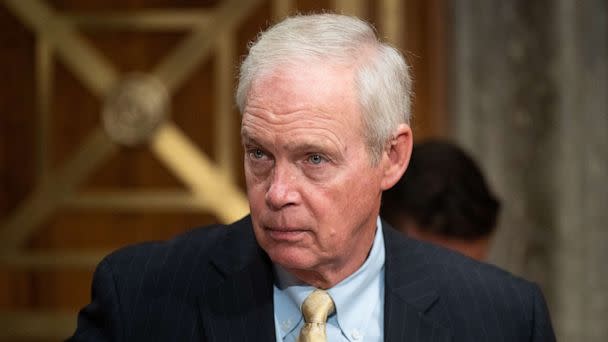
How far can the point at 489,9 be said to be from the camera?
12.9 feet

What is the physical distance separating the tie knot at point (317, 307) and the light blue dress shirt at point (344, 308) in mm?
15

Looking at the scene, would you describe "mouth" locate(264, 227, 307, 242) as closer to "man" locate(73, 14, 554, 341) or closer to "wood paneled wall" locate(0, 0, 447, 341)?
"man" locate(73, 14, 554, 341)

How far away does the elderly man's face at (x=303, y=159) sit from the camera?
175 centimetres

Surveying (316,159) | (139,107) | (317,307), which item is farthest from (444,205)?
(139,107)

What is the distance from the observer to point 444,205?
272cm

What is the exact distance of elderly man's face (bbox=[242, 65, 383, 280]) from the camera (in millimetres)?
1751

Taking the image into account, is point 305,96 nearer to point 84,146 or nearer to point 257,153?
point 257,153

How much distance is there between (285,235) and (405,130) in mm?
310

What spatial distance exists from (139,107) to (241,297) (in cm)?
240

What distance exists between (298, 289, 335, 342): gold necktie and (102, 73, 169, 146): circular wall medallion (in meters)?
2.43

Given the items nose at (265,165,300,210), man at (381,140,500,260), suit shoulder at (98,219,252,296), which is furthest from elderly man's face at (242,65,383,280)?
man at (381,140,500,260)

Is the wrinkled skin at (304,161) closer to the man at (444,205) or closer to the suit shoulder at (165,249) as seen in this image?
the suit shoulder at (165,249)

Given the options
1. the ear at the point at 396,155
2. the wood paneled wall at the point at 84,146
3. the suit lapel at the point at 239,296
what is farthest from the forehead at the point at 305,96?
the wood paneled wall at the point at 84,146

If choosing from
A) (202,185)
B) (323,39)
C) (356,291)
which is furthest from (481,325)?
(202,185)
